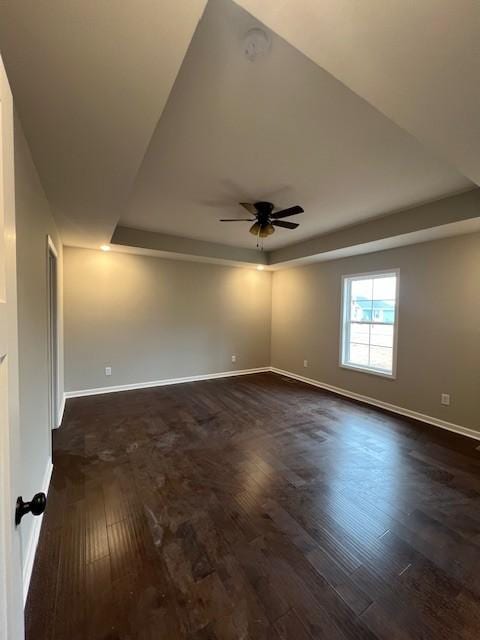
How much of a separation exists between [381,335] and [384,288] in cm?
71

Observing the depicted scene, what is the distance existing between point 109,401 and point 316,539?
3395 mm

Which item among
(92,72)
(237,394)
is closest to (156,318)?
(237,394)

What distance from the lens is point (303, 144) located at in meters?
2.07

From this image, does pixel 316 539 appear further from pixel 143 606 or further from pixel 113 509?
pixel 113 509

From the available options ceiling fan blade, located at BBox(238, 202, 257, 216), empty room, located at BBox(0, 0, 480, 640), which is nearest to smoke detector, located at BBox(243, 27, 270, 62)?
empty room, located at BBox(0, 0, 480, 640)

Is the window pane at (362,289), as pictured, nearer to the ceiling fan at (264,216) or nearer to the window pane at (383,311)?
the window pane at (383,311)

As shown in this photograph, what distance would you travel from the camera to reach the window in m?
4.02

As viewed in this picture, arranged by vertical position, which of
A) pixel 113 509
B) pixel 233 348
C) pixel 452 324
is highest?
pixel 452 324

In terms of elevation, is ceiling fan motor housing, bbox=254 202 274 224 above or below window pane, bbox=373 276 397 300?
above

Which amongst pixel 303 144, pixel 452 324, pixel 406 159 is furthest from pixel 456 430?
pixel 303 144

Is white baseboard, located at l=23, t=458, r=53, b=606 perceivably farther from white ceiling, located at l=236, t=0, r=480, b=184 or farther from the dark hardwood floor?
white ceiling, located at l=236, t=0, r=480, b=184

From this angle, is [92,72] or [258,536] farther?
[258,536]

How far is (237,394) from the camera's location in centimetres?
454

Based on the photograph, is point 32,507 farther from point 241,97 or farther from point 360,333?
point 360,333
